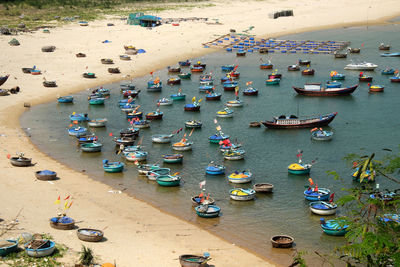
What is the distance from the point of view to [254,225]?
41812mm

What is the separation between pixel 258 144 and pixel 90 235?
27.8 meters

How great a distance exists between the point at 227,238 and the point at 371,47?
257 feet

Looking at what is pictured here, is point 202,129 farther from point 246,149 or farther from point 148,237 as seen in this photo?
point 148,237

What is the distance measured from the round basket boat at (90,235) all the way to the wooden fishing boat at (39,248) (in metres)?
2.43

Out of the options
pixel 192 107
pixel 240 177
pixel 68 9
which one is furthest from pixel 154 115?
pixel 68 9

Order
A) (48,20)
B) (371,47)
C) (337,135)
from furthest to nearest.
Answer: (48,20), (371,47), (337,135)

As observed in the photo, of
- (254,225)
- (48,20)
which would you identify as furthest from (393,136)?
(48,20)

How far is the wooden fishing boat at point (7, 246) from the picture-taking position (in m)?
33.5

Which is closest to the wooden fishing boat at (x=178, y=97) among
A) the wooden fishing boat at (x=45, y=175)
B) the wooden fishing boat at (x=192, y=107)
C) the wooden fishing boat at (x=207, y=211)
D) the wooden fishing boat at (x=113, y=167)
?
the wooden fishing boat at (x=192, y=107)

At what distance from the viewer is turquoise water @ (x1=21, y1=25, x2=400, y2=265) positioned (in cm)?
4244

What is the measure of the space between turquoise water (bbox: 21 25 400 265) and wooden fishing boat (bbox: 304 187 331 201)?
0.57 m

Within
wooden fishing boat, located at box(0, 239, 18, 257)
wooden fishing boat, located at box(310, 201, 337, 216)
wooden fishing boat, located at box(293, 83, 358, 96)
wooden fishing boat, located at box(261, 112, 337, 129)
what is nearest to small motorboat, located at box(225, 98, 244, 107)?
wooden fishing boat, located at box(293, 83, 358, 96)

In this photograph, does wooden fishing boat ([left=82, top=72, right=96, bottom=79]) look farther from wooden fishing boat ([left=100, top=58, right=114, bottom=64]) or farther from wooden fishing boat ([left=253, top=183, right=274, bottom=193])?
wooden fishing boat ([left=253, top=183, right=274, bottom=193])

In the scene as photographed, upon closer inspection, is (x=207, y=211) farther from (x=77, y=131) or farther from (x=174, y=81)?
(x=174, y=81)
